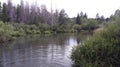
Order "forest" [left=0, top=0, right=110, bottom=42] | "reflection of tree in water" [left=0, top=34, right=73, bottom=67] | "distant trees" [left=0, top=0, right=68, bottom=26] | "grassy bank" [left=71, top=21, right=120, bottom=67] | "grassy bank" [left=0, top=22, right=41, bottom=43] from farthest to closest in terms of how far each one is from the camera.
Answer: "distant trees" [left=0, top=0, right=68, bottom=26] < "forest" [left=0, top=0, right=110, bottom=42] < "grassy bank" [left=0, top=22, right=41, bottom=43] < "reflection of tree in water" [left=0, top=34, right=73, bottom=67] < "grassy bank" [left=71, top=21, right=120, bottom=67]

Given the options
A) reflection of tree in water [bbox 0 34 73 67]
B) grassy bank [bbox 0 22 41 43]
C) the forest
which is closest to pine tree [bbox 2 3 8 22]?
→ the forest

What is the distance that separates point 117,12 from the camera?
16.6 m

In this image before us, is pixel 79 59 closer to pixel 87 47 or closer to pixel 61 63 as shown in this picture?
pixel 87 47

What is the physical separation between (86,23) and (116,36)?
6803 centimetres

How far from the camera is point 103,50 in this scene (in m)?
14.2

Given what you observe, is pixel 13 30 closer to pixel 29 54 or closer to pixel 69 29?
pixel 29 54

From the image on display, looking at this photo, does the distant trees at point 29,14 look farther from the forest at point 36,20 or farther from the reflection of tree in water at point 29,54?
the reflection of tree in water at point 29,54

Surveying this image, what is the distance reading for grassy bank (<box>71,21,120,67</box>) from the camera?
45.2 ft

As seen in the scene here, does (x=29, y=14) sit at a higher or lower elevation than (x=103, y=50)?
higher

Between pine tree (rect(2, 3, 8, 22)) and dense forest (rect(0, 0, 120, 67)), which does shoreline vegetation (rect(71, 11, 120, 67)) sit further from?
pine tree (rect(2, 3, 8, 22))

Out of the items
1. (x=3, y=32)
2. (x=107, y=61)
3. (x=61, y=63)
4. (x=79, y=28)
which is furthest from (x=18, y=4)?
(x=107, y=61)

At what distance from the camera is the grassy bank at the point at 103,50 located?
1379 cm

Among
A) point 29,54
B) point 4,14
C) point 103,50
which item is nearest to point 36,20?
point 4,14

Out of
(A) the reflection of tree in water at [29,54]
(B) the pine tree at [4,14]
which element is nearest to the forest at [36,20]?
(B) the pine tree at [4,14]
